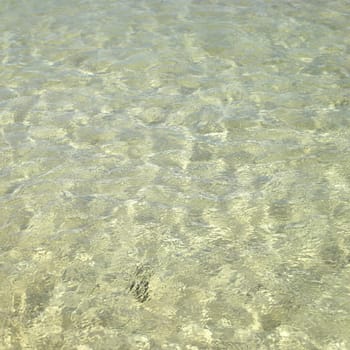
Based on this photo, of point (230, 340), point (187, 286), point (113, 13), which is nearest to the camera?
point (230, 340)

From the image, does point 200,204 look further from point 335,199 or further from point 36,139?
point 36,139

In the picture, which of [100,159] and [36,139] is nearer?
[100,159]

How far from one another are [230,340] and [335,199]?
159cm

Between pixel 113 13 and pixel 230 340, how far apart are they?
6.47 meters

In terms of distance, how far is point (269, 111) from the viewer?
18.4ft

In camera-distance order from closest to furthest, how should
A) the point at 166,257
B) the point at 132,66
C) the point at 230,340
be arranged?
the point at 230,340 → the point at 166,257 → the point at 132,66

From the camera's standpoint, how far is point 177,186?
14.8 feet

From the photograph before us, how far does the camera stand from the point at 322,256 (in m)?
3.67

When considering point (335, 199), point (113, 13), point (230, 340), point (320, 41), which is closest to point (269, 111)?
point (335, 199)

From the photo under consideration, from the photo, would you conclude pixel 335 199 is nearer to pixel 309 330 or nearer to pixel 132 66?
pixel 309 330

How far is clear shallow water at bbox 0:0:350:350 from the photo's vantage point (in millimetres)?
3279

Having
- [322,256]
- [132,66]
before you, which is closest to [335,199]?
[322,256]

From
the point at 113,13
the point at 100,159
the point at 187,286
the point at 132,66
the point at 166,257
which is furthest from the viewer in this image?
the point at 113,13

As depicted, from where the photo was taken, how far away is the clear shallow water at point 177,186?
3279 mm
